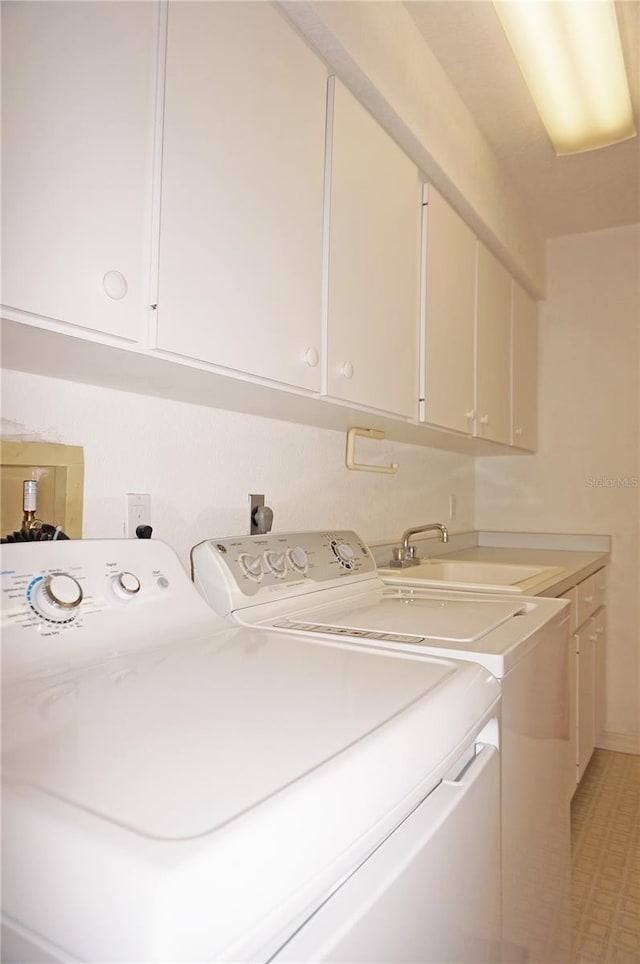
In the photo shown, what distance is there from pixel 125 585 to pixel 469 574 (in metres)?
1.68

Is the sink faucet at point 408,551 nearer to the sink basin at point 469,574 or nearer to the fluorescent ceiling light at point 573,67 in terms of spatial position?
the sink basin at point 469,574

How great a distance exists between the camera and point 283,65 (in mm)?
1145

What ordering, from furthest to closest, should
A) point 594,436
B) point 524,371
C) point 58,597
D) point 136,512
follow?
point 594,436 < point 524,371 < point 136,512 < point 58,597

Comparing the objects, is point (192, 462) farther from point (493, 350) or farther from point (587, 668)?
point (587, 668)

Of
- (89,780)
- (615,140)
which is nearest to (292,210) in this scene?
(89,780)

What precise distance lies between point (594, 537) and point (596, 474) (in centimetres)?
31

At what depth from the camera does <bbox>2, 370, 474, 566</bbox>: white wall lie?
1.09 meters

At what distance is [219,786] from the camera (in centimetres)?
51

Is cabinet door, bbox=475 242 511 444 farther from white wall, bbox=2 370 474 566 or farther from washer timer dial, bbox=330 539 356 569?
washer timer dial, bbox=330 539 356 569

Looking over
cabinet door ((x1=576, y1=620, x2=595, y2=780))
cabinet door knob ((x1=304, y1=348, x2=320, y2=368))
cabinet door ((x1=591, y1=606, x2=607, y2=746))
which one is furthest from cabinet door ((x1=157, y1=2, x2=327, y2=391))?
cabinet door ((x1=591, y1=606, x2=607, y2=746))

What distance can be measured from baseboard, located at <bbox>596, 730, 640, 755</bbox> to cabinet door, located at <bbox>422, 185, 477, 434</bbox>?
1848 millimetres

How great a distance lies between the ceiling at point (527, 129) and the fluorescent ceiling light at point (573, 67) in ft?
0.16

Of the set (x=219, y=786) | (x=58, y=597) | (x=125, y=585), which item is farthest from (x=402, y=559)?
(x=219, y=786)

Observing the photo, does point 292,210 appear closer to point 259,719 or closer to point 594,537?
point 259,719
